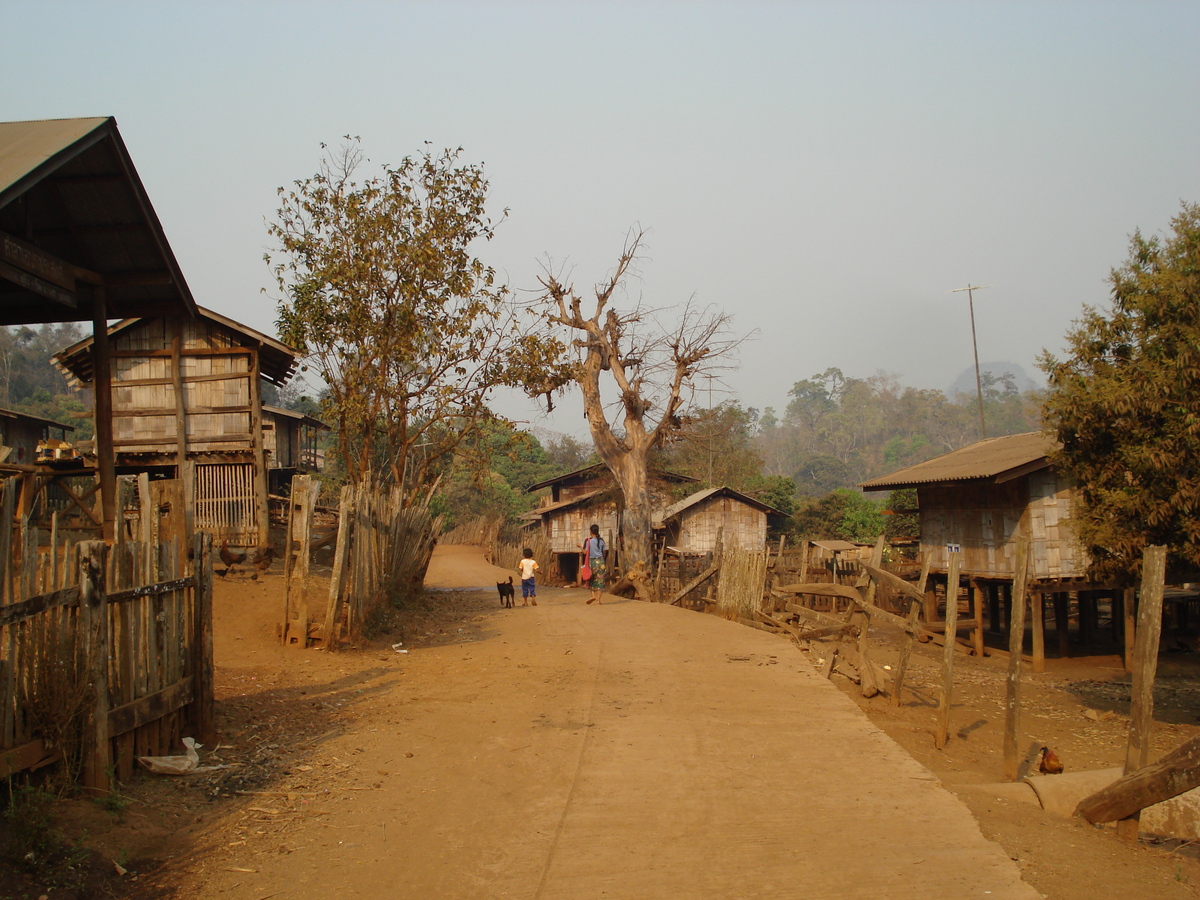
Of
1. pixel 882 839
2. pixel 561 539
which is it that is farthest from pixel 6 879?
pixel 561 539

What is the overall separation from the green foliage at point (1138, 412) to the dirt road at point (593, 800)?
214 inches

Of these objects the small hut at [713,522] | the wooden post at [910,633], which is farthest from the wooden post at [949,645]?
the small hut at [713,522]

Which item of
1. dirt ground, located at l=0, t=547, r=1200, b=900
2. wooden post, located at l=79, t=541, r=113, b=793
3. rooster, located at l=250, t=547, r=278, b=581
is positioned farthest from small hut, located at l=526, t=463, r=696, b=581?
wooden post, located at l=79, t=541, r=113, b=793

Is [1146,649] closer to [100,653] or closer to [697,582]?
[100,653]

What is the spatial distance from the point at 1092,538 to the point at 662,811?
971cm

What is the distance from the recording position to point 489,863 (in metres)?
5.01

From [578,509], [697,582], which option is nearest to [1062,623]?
[697,582]

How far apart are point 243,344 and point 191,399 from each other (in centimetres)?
136

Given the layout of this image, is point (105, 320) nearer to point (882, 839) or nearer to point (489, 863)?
point (489, 863)

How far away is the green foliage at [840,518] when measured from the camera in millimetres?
40969

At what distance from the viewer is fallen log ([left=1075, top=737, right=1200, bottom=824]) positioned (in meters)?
5.59

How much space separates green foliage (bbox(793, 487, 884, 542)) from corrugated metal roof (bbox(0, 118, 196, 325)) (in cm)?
3497

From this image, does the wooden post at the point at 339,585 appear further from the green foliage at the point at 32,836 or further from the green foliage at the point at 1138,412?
the green foliage at the point at 1138,412

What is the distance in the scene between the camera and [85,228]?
8773mm
